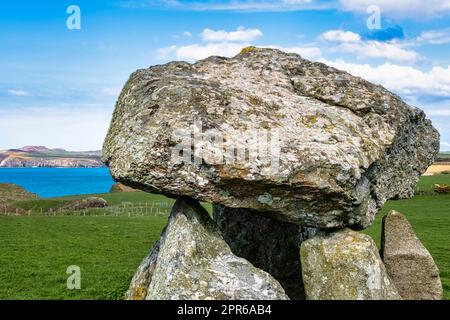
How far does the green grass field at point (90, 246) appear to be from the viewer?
17.7 metres

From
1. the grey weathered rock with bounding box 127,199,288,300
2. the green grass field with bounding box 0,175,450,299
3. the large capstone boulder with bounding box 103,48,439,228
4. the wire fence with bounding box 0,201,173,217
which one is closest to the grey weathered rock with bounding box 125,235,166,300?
the grey weathered rock with bounding box 127,199,288,300

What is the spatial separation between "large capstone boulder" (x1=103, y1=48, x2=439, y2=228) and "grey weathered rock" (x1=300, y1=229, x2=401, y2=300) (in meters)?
0.58

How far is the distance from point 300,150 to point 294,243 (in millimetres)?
4808

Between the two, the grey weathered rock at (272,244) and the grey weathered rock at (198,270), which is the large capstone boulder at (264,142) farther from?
the grey weathered rock at (272,244)

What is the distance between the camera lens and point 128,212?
50312 mm

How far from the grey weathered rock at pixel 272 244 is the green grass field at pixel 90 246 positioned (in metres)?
3.91

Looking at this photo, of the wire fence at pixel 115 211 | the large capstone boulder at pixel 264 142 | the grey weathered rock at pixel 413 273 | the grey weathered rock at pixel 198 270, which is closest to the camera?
the grey weathered rock at pixel 198 270

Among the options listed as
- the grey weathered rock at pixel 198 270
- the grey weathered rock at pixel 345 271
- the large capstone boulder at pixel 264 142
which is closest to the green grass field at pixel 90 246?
the grey weathered rock at pixel 198 270

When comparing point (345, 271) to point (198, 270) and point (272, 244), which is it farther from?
point (272, 244)

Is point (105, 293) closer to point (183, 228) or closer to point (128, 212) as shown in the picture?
point (183, 228)

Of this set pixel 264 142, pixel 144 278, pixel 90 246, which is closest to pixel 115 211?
pixel 90 246

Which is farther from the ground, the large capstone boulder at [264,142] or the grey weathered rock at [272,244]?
the large capstone boulder at [264,142]

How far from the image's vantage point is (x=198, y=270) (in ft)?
32.6
